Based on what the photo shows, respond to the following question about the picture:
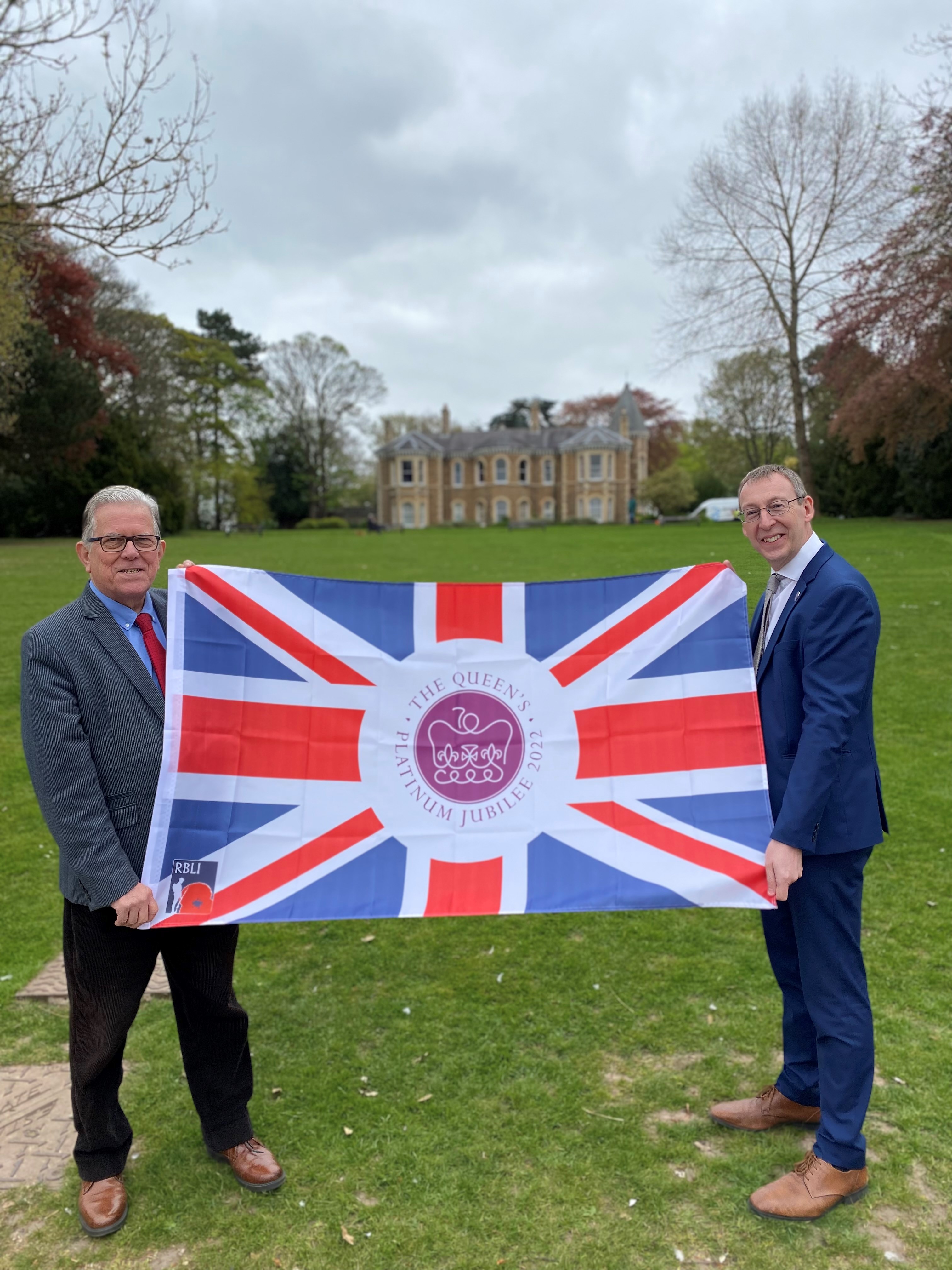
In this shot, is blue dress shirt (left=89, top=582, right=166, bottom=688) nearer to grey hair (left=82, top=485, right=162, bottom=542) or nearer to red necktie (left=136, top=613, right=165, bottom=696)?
red necktie (left=136, top=613, right=165, bottom=696)

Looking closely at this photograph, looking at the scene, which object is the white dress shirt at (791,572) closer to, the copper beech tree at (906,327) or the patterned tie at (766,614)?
the patterned tie at (766,614)

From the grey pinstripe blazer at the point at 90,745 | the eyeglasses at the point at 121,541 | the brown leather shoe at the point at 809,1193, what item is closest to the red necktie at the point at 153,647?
the grey pinstripe blazer at the point at 90,745

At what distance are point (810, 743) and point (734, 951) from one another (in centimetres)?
260

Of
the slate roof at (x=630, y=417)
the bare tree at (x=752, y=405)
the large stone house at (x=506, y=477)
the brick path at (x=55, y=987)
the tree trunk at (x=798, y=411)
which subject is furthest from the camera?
the slate roof at (x=630, y=417)

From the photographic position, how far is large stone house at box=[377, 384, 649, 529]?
2977 inches

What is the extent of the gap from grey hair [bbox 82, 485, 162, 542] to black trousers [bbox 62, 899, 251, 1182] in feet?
4.42

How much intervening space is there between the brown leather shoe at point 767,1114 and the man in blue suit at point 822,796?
275mm

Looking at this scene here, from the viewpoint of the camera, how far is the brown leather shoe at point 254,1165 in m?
3.17

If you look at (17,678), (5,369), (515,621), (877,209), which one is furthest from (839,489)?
(515,621)

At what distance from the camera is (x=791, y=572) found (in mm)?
3090

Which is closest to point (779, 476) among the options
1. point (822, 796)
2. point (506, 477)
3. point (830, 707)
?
point (830, 707)

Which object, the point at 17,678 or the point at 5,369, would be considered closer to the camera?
the point at 17,678

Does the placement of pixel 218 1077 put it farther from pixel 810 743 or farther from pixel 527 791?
pixel 810 743

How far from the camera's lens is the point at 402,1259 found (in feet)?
9.35
